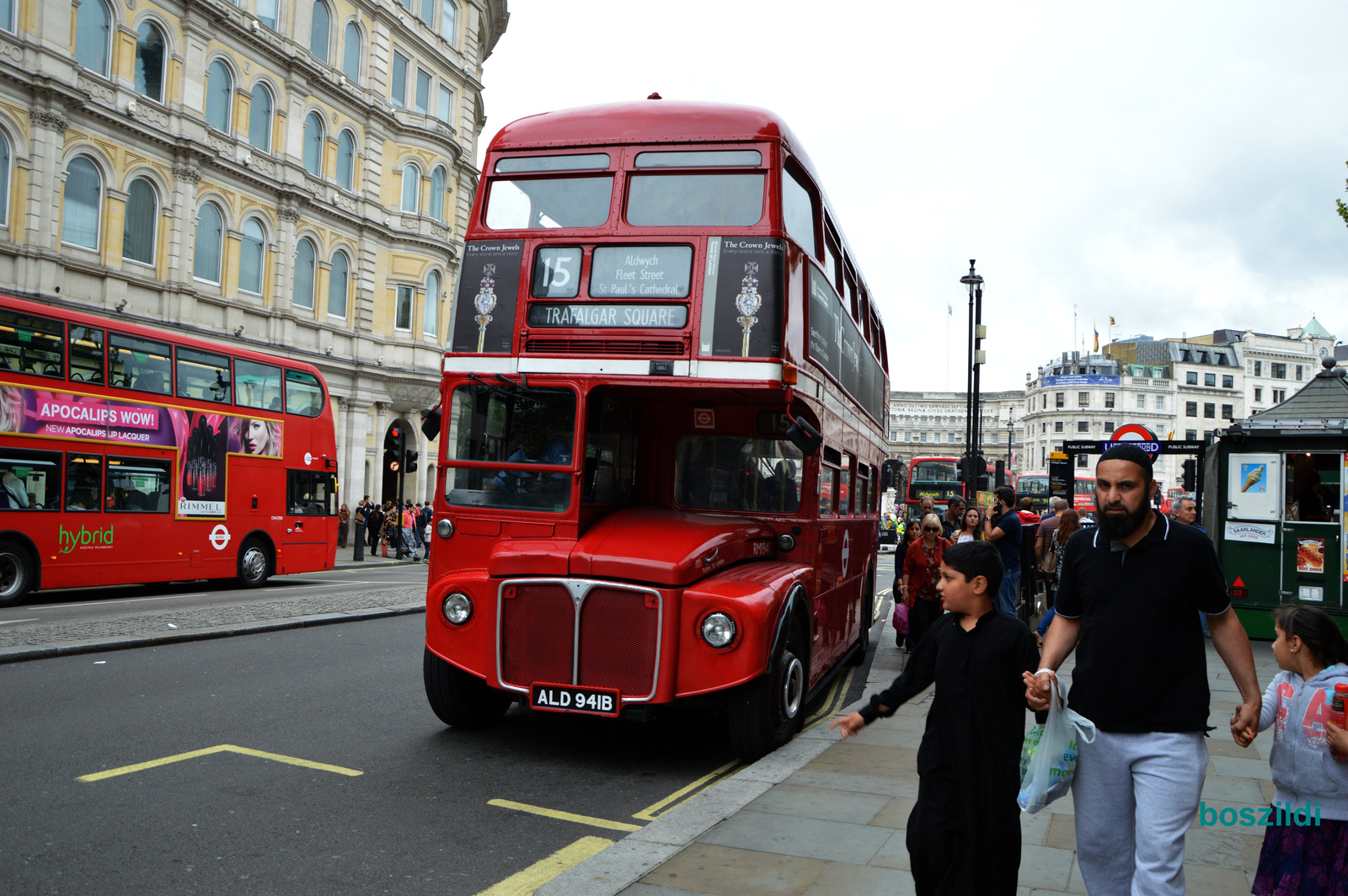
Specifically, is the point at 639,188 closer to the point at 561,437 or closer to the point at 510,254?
the point at 510,254

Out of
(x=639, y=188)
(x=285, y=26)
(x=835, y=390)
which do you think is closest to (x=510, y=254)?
(x=639, y=188)

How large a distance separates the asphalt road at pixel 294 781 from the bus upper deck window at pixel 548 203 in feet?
11.8

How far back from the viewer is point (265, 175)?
29.2 meters

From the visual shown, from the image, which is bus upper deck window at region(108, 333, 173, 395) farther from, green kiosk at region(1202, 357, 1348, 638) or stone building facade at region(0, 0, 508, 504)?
green kiosk at region(1202, 357, 1348, 638)

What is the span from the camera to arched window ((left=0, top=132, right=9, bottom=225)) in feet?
72.4

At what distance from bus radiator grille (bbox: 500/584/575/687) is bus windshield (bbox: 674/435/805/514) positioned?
5.67 ft

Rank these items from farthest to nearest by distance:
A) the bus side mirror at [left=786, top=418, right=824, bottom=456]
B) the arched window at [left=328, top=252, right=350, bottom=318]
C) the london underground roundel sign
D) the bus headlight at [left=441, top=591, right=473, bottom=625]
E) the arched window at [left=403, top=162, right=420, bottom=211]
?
1. the arched window at [left=403, top=162, right=420, bottom=211]
2. the arched window at [left=328, top=252, right=350, bottom=318]
3. the london underground roundel sign
4. the bus side mirror at [left=786, top=418, right=824, bottom=456]
5. the bus headlight at [left=441, top=591, right=473, bottom=625]

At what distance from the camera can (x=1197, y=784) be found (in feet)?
10.5

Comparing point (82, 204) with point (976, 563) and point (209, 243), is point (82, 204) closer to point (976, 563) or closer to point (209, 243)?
point (209, 243)

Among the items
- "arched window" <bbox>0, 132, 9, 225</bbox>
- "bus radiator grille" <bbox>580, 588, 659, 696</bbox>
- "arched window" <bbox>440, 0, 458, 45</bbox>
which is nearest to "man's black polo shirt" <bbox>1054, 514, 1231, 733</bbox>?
"bus radiator grille" <bbox>580, 588, 659, 696</bbox>

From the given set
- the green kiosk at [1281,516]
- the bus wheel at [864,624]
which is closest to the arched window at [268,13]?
the bus wheel at [864,624]

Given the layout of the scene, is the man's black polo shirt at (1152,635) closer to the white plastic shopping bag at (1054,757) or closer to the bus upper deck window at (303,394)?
the white plastic shopping bag at (1054,757)

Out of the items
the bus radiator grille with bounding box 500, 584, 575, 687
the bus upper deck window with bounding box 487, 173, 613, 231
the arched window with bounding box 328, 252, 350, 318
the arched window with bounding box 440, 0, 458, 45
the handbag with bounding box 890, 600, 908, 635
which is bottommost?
the handbag with bounding box 890, 600, 908, 635

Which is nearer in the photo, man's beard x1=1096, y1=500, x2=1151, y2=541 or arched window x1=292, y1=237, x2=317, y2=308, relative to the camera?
man's beard x1=1096, y1=500, x2=1151, y2=541
